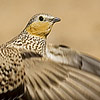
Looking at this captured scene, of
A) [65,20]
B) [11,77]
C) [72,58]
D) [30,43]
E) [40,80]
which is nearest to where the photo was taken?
[40,80]

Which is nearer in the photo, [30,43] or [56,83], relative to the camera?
[56,83]

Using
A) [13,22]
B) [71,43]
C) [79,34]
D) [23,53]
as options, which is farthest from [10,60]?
[13,22]

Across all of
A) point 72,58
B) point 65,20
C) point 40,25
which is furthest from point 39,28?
point 65,20

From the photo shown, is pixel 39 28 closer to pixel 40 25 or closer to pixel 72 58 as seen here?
pixel 40 25

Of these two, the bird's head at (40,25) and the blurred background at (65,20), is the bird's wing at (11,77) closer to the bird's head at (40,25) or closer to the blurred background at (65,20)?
the bird's head at (40,25)

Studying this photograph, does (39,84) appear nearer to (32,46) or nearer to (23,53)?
(23,53)

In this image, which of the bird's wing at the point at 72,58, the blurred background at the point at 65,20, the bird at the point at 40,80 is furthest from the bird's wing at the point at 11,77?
the blurred background at the point at 65,20
